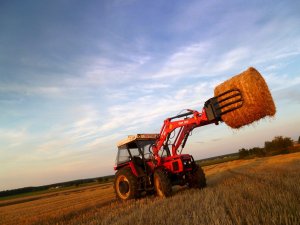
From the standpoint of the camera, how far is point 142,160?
10016mm

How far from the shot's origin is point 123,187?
9.91 metres

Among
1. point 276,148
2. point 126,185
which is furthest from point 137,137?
point 276,148

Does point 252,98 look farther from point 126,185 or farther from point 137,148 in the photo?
point 126,185

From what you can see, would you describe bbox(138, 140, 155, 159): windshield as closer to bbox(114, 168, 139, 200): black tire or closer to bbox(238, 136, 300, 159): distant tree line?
bbox(114, 168, 139, 200): black tire

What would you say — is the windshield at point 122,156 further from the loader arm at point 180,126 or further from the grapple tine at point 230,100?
the grapple tine at point 230,100

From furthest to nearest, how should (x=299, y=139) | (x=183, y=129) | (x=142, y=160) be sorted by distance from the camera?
(x=299, y=139) → (x=142, y=160) → (x=183, y=129)

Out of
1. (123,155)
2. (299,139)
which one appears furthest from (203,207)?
(299,139)

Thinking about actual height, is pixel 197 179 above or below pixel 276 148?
below

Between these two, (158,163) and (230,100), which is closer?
(230,100)

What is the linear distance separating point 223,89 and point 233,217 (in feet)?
12.2

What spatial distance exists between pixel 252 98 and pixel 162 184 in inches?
137

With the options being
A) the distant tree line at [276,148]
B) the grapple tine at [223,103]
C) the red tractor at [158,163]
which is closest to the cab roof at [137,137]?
the red tractor at [158,163]

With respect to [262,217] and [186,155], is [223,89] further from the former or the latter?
[262,217]

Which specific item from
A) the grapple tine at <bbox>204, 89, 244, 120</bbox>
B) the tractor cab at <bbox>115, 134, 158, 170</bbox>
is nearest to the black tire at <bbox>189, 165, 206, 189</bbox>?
the tractor cab at <bbox>115, 134, 158, 170</bbox>
